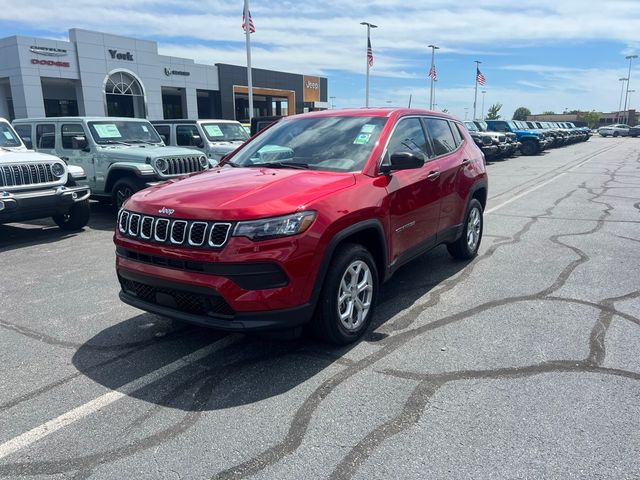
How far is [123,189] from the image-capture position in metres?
9.49

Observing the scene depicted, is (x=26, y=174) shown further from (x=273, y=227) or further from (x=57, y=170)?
(x=273, y=227)

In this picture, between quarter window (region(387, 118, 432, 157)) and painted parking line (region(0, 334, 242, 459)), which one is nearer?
Result: painted parking line (region(0, 334, 242, 459))

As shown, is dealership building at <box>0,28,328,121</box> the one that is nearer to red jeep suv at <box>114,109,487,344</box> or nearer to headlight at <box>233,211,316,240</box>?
red jeep suv at <box>114,109,487,344</box>

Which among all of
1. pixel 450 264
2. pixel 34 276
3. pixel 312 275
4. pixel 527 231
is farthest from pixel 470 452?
pixel 527 231

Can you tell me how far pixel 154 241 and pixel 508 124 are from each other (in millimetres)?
28209

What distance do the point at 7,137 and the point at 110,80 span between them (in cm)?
2863

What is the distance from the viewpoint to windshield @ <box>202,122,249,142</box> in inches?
506

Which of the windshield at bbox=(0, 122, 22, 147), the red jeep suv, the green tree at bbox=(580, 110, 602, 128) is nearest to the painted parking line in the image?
the red jeep suv

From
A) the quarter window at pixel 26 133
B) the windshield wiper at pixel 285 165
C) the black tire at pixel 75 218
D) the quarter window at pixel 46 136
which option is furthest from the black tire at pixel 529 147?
the windshield wiper at pixel 285 165

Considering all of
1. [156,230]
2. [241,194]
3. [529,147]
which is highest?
[241,194]

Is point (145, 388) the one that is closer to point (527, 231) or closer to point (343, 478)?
point (343, 478)

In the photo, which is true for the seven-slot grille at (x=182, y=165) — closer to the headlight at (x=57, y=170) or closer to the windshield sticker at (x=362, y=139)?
the headlight at (x=57, y=170)

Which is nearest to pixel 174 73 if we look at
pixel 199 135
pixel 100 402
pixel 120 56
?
pixel 120 56

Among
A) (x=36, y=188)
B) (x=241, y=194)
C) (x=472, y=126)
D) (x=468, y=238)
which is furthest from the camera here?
(x=472, y=126)
